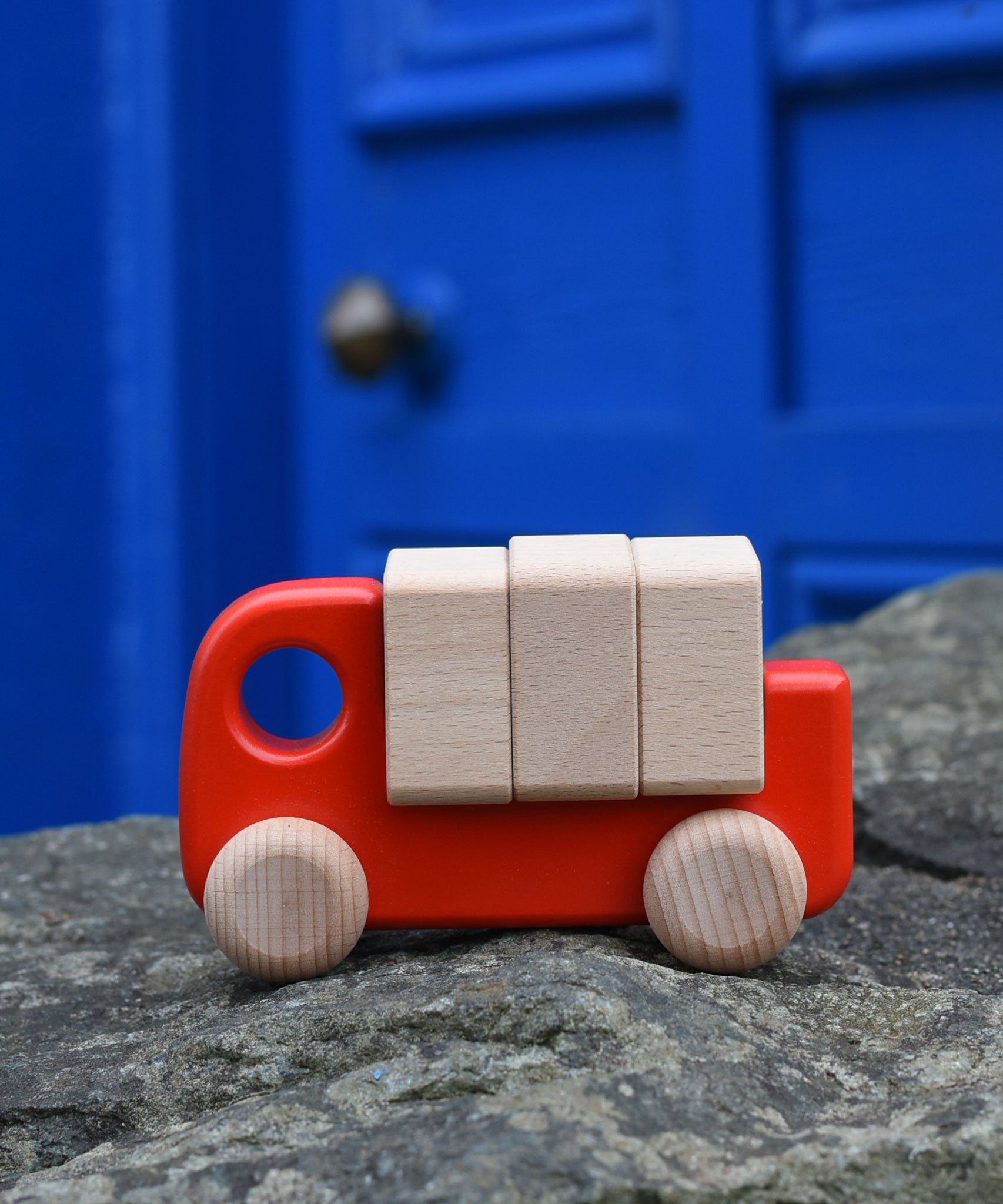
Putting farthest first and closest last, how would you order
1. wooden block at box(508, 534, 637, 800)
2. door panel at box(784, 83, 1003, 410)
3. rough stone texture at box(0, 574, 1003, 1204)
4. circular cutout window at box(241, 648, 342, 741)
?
circular cutout window at box(241, 648, 342, 741), door panel at box(784, 83, 1003, 410), wooden block at box(508, 534, 637, 800), rough stone texture at box(0, 574, 1003, 1204)

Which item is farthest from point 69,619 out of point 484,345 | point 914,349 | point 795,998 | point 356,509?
point 795,998

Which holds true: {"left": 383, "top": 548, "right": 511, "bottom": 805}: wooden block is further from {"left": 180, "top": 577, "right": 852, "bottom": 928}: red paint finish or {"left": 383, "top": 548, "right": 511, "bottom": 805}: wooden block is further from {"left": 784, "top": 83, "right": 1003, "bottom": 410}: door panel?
{"left": 784, "top": 83, "right": 1003, "bottom": 410}: door panel

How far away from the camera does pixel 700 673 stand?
764 millimetres

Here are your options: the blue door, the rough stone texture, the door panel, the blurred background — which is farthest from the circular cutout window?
the rough stone texture

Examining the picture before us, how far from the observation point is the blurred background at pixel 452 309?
1759mm

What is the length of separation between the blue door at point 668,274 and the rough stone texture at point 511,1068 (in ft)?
2.95

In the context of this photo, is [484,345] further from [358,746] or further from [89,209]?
[358,746]

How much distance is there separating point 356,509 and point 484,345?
12.5 inches

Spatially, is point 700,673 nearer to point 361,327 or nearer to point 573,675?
point 573,675

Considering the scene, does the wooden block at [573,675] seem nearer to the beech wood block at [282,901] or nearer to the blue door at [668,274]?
the beech wood block at [282,901]

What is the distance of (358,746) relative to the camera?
2.62 ft

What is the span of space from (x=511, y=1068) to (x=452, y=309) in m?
1.57

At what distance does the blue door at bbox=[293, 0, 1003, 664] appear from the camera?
1.74 meters

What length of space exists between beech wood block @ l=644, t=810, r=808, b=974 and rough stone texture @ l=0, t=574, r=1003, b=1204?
2 cm
